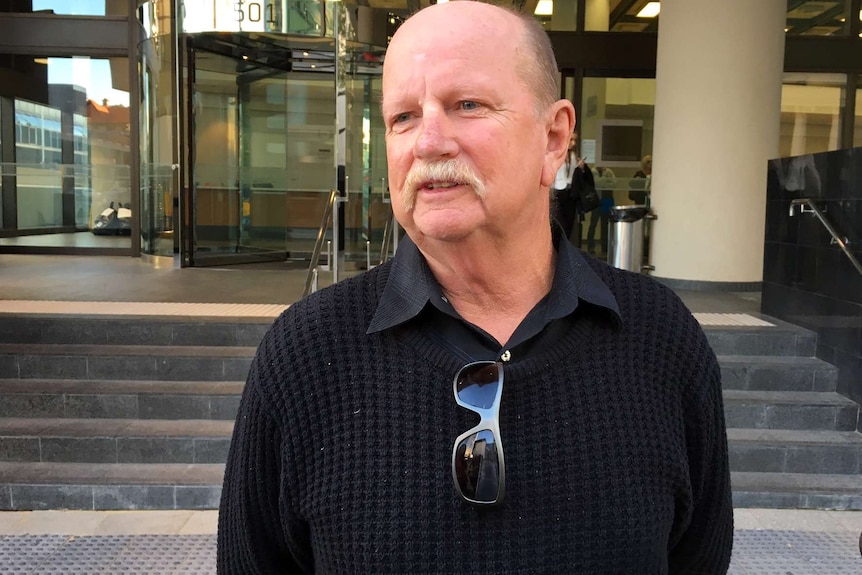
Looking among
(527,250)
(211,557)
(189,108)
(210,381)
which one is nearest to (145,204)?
(189,108)

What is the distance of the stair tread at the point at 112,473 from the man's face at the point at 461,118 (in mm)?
2918

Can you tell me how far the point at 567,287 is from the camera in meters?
1.13

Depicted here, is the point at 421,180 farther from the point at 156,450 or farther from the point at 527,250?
the point at 156,450

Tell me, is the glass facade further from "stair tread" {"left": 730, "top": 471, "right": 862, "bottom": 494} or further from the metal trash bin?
"stair tread" {"left": 730, "top": 471, "right": 862, "bottom": 494}

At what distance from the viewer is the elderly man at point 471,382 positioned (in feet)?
3.35

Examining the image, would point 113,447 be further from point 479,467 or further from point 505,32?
point 505,32

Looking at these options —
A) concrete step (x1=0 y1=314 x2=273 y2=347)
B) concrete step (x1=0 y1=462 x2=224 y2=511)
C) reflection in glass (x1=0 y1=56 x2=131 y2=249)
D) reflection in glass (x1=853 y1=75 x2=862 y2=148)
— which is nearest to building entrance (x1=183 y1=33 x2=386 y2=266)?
reflection in glass (x1=0 y1=56 x2=131 y2=249)

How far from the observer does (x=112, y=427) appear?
12.9 feet

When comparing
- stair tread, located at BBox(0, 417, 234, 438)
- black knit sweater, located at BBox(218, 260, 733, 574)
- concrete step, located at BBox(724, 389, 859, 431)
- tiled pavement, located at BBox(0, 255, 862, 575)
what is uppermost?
black knit sweater, located at BBox(218, 260, 733, 574)

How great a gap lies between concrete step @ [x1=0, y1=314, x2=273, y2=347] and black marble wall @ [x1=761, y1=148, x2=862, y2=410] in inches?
127

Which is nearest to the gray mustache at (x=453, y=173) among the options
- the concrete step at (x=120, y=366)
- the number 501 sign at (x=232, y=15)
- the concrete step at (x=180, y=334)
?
the concrete step at (x=120, y=366)

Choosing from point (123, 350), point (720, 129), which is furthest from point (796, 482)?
point (720, 129)

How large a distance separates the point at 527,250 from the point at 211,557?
2.51 meters

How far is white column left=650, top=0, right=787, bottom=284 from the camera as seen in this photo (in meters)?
6.90
